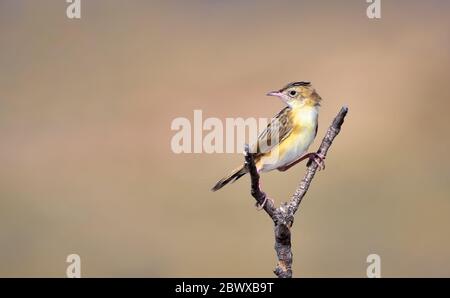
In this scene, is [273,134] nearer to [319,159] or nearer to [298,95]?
[298,95]

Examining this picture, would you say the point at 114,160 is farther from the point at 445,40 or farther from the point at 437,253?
the point at 445,40

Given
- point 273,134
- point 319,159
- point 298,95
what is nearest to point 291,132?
point 273,134

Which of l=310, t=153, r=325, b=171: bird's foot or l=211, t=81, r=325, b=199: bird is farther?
l=211, t=81, r=325, b=199: bird

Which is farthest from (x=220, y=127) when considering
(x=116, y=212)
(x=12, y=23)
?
(x=12, y=23)

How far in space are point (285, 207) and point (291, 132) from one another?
4.09 feet

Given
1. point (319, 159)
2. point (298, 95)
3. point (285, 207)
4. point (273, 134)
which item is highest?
point (298, 95)

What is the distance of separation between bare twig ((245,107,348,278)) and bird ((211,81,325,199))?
0.95 m

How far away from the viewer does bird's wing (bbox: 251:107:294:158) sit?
A: 4504 mm

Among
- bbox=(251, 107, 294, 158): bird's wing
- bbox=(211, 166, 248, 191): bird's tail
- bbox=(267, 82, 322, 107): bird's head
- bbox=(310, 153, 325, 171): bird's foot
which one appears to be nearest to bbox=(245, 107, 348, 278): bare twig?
bbox=(310, 153, 325, 171): bird's foot

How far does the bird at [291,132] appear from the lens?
4.54m

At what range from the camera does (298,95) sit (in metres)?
4.60

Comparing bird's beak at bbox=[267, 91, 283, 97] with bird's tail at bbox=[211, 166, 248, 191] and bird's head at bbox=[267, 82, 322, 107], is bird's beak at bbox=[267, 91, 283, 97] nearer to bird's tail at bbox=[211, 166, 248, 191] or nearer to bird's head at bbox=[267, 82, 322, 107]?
bird's head at bbox=[267, 82, 322, 107]

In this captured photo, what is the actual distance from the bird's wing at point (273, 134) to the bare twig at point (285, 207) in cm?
90

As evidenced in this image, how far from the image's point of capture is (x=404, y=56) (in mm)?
19625
